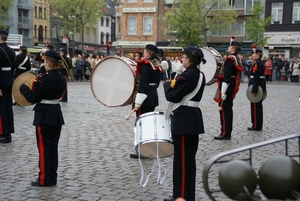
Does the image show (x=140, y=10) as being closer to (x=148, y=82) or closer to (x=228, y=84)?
(x=228, y=84)

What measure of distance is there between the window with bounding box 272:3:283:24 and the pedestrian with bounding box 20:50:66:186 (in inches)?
1768

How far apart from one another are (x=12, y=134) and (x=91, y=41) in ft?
227

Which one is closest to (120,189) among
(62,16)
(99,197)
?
(99,197)

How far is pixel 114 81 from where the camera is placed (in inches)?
322

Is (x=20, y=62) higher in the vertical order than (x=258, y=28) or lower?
lower

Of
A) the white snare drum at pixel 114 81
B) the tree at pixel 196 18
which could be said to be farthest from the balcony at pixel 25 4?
the white snare drum at pixel 114 81

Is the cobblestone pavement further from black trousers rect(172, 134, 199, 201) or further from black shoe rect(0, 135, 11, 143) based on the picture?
black trousers rect(172, 134, 199, 201)

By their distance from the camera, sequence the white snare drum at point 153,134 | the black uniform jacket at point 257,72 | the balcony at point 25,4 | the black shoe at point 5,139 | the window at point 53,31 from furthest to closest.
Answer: the window at point 53,31 < the balcony at point 25,4 < the black uniform jacket at point 257,72 < the black shoe at point 5,139 < the white snare drum at point 153,134

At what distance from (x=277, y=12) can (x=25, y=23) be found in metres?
35.8

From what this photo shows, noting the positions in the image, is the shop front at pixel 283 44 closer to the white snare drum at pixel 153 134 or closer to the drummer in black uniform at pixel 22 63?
the drummer in black uniform at pixel 22 63

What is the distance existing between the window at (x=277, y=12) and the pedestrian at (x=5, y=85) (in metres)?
42.6

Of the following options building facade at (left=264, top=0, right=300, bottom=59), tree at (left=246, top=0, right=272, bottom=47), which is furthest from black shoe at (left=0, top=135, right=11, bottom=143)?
building facade at (left=264, top=0, right=300, bottom=59)

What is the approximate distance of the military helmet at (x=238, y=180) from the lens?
3416 millimetres

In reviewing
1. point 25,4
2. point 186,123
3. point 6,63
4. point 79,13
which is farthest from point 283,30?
point 186,123
